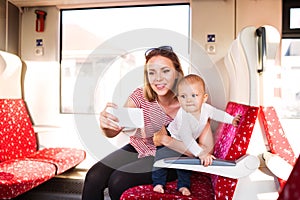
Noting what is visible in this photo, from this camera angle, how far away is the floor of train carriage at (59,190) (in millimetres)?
2299

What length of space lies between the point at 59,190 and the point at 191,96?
1.59m

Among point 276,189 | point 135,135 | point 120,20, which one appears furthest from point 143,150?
point 120,20

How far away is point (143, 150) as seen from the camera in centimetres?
177

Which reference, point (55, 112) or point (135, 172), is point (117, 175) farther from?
point (55, 112)

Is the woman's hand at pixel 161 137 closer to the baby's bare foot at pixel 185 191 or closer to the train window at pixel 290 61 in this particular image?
the baby's bare foot at pixel 185 191

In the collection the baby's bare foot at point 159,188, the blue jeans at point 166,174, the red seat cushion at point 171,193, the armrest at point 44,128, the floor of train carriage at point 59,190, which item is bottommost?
the floor of train carriage at point 59,190

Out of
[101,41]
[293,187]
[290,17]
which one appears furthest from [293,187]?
[101,41]

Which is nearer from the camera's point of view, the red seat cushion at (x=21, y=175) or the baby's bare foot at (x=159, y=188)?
the baby's bare foot at (x=159, y=188)

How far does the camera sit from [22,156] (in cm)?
261

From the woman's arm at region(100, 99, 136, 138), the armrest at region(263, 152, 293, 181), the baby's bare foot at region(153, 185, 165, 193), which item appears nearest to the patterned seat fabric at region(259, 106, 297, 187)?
the armrest at region(263, 152, 293, 181)

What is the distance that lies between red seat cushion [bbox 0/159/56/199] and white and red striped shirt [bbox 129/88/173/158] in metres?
0.78

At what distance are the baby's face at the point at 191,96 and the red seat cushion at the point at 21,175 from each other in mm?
1245

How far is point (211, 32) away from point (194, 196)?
5.55 feet

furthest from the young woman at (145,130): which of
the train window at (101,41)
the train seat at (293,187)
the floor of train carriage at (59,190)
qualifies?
the train seat at (293,187)
